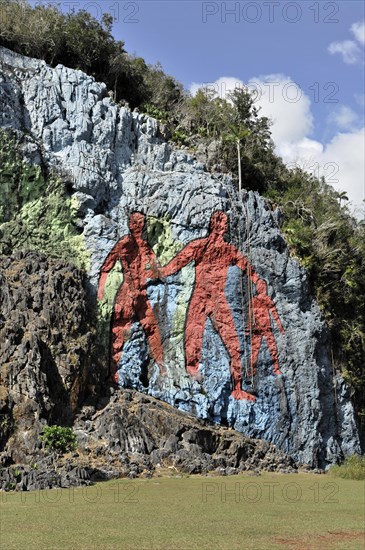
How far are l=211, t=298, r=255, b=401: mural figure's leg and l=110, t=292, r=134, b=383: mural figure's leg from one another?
308 cm

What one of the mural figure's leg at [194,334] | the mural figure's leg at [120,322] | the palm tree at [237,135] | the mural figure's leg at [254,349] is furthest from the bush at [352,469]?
the palm tree at [237,135]

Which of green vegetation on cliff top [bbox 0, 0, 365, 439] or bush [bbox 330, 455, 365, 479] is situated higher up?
green vegetation on cliff top [bbox 0, 0, 365, 439]

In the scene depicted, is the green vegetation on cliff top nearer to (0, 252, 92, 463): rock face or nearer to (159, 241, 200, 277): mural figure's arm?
(0, 252, 92, 463): rock face

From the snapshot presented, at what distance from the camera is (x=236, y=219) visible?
22609mm

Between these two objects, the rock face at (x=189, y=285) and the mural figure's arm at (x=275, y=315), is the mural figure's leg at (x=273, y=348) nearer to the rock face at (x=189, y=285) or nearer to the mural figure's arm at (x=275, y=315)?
the rock face at (x=189, y=285)

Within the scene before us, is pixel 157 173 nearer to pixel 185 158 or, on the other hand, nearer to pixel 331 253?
pixel 185 158

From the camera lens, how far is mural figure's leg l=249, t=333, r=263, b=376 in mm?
Answer: 21250

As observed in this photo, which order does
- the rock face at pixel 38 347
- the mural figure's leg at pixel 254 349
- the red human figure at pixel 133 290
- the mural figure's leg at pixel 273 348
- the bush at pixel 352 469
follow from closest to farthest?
the rock face at pixel 38 347 → the bush at pixel 352 469 → the red human figure at pixel 133 290 → the mural figure's leg at pixel 254 349 → the mural figure's leg at pixel 273 348

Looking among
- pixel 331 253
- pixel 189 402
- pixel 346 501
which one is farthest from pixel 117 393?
pixel 331 253

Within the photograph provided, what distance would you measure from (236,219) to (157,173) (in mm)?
3615

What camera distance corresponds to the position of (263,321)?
21.9 metres

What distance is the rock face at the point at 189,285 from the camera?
68.1 feet

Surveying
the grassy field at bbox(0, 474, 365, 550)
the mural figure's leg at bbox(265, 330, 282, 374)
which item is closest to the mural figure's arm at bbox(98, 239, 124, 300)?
the mural figure's leg at bbox(265, 330, 282, 374)

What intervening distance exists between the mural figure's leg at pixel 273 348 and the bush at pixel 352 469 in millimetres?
3842
